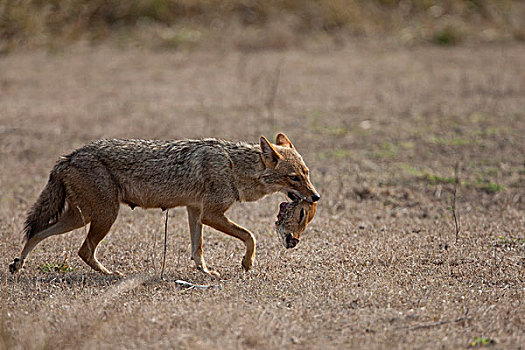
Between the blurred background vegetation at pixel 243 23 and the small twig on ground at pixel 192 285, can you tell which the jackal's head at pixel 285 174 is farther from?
the blurred background vegetation at pixel 243 23

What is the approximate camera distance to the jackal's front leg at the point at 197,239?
6.75 m

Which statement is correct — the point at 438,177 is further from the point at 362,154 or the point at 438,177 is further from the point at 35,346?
the point at 35,346

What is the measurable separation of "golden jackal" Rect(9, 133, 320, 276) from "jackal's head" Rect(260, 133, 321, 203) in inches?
0.4

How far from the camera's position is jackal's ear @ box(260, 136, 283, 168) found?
6.78m

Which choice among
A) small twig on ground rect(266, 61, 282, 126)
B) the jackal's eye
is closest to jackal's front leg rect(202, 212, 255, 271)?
the jackal's eye

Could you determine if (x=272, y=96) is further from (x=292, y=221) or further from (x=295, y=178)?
(x=292, y=221)

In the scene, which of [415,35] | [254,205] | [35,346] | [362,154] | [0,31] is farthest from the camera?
[415,35]

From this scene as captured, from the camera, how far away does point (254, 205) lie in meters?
9.16

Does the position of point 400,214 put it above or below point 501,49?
below

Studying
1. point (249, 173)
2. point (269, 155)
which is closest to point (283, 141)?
point (269, 155)

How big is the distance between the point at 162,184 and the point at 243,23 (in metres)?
15.8

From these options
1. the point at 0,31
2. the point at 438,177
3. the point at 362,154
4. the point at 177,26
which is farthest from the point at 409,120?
the point at 0,31

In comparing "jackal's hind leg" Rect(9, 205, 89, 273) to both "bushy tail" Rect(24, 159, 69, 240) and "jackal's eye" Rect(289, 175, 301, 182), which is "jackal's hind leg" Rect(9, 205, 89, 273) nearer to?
"bushy tail" Rect(24, 159, 69, 240)

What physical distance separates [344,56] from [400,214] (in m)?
11.4
